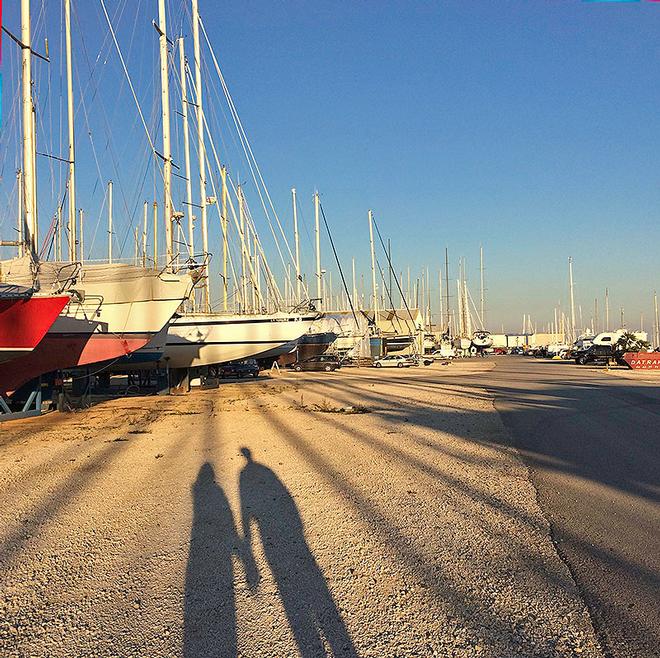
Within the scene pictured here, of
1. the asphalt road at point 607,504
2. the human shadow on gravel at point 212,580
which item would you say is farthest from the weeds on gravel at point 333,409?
the human shadow on gravel at point 212,580

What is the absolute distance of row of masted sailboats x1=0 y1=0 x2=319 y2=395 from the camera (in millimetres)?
13680

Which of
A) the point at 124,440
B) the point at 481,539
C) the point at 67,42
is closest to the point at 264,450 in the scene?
the point at 124,440

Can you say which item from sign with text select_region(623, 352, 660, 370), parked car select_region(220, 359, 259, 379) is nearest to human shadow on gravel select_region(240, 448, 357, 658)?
parked car select_region(220, 359, 259, 379)

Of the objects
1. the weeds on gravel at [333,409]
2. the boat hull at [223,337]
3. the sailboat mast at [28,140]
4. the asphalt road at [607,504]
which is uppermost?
the sailboat mast at [28,140]

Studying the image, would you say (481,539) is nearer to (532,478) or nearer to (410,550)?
(410,550)

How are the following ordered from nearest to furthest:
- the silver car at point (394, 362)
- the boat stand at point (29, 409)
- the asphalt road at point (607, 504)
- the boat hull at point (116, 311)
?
the asphalt road at point (607, 504)
the boat stand at point (29, 409)
the boat hull at point (116, 311)
the silver car at point (394, 362)

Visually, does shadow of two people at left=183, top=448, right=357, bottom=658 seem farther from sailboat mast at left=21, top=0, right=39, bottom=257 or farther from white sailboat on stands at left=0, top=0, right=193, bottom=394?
sailboat mast at left=21, top=0, right=39, bottom=257

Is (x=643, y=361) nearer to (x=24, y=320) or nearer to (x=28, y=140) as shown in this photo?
(x=28, y=140)

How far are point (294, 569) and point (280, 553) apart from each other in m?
0.41

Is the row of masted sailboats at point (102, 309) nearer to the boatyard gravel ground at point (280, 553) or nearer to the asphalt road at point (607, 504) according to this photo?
the boatyard gravel ground at point (280, 553)

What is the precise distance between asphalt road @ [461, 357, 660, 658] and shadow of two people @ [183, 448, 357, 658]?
5.50 ft

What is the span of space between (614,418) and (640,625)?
451 inches

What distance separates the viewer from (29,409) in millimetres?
15727

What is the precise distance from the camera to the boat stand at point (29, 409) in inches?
580
